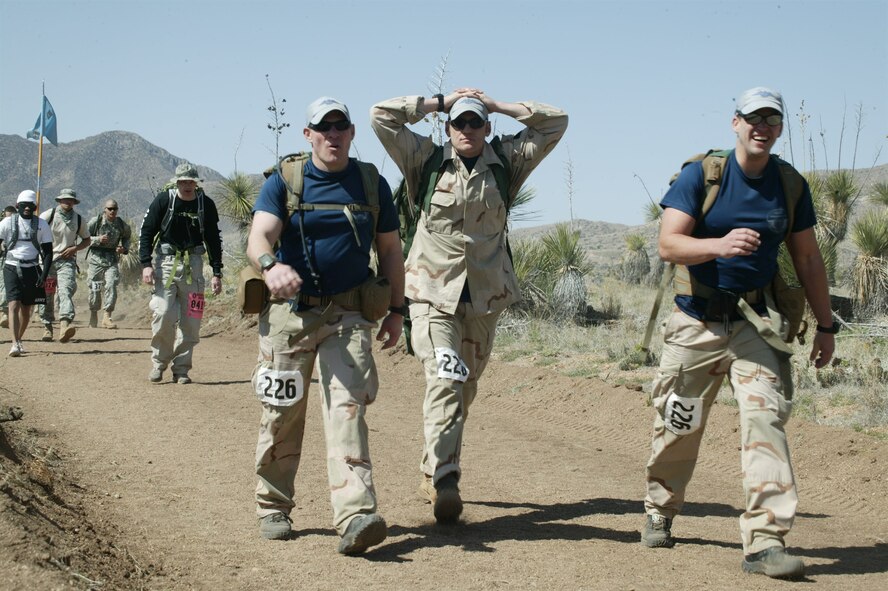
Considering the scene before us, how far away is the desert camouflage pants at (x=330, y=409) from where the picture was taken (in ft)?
18.6

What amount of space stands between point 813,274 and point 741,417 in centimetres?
92

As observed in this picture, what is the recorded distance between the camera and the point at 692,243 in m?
5.49

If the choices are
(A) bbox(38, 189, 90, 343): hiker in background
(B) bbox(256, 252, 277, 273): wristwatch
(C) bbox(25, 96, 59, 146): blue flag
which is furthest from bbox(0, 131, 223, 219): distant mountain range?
(B) bbox(256, 252, 277, 273): wristwatch

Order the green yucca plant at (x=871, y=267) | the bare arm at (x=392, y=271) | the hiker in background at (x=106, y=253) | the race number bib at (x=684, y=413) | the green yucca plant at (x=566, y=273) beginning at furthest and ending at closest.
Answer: the hiker in background at (x=106, y=253)
the green yucca plant at (x=566, y=273)
the green yucca plant at (x=871, y=267)
the bare arm at (x=392, y=271)
the race number bib at (x=684, y=413)

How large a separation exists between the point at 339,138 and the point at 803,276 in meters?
2.56

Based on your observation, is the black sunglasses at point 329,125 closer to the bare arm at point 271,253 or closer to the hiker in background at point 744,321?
the bare arm at point 271,253

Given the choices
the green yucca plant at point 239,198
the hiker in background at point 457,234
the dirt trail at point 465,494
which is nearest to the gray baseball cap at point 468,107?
the hiker in background at point 457,234

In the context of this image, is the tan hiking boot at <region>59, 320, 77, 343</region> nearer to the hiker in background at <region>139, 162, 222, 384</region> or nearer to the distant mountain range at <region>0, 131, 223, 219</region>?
the hiker in background at <region>139, 162, 222, 384</region>

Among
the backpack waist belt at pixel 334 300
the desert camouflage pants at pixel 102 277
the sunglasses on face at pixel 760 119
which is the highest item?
the sunglasses on face at pixel 760 119

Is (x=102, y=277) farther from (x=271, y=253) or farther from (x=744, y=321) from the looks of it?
(x=744, y=321)

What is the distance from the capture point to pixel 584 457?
920 cm

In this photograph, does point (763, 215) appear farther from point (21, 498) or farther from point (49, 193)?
point (49, 193)

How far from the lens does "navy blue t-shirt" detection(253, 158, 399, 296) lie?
233 inches

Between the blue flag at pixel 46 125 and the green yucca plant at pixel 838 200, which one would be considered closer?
the green yucca plant at pixel 838 200
